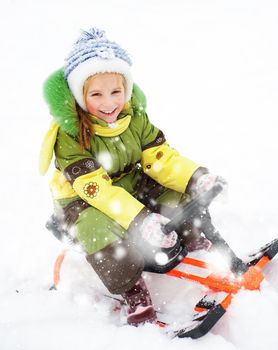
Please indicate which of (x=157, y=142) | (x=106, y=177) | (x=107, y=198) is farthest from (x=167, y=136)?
(x=107, y=198)

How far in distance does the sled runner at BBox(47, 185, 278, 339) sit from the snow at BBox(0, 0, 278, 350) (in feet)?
0.18

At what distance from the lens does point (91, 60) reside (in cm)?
193

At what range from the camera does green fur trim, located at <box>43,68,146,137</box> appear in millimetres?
1979

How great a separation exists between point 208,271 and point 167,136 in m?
2.18

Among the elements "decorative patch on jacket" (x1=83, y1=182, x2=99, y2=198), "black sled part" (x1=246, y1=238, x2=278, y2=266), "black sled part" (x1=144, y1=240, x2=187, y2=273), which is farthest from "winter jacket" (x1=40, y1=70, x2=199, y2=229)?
"black sled part" (x1=246, y1=238, x2=278, y2=266)

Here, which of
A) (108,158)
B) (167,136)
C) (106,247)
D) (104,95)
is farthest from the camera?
(167,136)

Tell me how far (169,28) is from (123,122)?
6.86m

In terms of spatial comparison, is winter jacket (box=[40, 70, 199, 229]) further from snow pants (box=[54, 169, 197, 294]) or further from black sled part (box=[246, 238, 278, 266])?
black sled part (box=[246, 238, 278, 266])

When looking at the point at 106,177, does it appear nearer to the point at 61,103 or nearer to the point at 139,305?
the point at 61,103

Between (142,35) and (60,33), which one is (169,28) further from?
(60,33)

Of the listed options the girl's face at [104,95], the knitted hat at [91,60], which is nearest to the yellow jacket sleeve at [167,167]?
the girl's face at [104,95]

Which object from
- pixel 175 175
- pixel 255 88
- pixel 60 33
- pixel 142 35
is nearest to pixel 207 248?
pixel 175 175

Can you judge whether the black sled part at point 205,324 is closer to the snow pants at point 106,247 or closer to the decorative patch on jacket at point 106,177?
the snow pants at point 106,247

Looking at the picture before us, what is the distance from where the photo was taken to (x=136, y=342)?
1.70 metres
